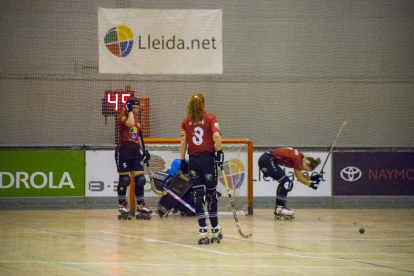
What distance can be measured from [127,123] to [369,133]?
26.1ft

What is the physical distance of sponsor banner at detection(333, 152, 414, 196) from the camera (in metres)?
11.5

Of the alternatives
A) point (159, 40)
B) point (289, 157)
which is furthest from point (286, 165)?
point (159, 40)

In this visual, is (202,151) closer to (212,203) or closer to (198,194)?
(198,194)

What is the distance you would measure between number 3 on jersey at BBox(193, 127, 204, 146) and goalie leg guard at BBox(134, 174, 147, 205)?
2839mm

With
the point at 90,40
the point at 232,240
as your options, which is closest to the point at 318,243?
the point at 232,240

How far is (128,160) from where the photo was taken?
910 cm

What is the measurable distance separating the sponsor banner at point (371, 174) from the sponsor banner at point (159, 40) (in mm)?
3743

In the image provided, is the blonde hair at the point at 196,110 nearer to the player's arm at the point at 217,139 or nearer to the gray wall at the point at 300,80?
the player's arm at the point at 217,139

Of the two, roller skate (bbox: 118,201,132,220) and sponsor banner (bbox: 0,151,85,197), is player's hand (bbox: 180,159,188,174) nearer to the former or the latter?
roller skate (bbox: 118,201,132,220)

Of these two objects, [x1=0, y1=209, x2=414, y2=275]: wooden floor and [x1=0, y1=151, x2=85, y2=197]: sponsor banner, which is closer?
[x1=0, y1=209, x2=414, y2=275]: wooden floor

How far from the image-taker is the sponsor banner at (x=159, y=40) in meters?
12.6

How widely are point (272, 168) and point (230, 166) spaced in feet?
3.66

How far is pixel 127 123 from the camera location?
352 inches

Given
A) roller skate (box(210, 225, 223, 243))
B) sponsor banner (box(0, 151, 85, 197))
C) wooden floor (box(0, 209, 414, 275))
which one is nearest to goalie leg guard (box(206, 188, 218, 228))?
roller skate (box(210, 225, 223, 243))
